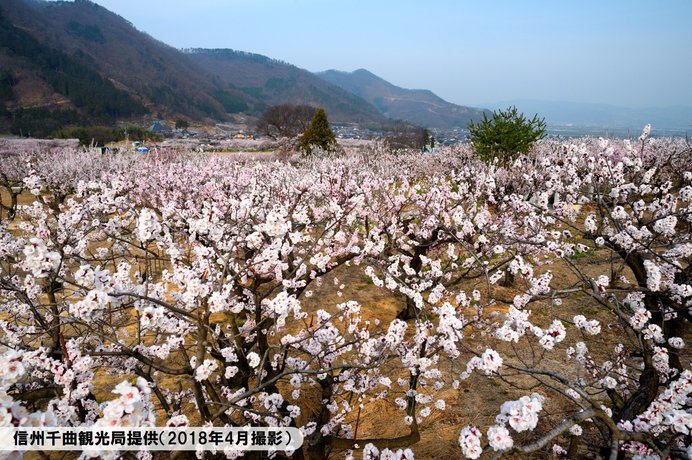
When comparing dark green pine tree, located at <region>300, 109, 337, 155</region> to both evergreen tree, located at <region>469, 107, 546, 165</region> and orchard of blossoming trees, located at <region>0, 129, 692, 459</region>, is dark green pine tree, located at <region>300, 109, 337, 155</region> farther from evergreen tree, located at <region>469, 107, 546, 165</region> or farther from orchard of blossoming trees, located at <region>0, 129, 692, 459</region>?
orchard of blossoming trees, located at <region>0, 129, 692, 459</region>

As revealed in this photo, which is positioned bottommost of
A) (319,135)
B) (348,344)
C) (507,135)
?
(348,344)

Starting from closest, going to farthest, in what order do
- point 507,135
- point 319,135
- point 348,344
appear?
1. point 348,344
2. point 507,135
3. point 319,135

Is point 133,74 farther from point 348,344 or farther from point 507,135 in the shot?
point 348,344

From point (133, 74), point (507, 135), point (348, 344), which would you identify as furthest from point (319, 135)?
point (133, 74)

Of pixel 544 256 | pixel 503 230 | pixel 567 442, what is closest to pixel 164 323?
pixel 567 442

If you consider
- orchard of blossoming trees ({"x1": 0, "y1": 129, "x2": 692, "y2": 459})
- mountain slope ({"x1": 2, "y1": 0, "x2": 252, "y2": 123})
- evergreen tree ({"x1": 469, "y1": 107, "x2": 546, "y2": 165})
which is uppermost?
mountain slope ({"x1": 2, "y1": 0, "x2": 252, "y2": 123})

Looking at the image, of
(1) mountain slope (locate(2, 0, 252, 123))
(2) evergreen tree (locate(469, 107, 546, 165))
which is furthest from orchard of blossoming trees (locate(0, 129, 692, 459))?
(1) mountain slope (locate(2, 0, 252, 123))

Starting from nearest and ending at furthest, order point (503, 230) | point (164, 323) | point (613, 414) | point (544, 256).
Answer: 1. point (164, 323)
2. point (613, 414)
3. point (503, 230)
4. point (544, 256)

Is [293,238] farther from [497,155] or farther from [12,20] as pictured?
[12,20]

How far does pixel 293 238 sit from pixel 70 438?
3070mm

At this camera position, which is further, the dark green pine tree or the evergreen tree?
the dark green pine tree

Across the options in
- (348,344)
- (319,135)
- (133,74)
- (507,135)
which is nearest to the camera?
(348,344)

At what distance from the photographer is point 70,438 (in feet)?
7.84

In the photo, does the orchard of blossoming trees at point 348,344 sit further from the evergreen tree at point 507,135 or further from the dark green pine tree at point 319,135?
the dark green pine tree at point 319,135
